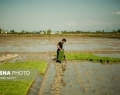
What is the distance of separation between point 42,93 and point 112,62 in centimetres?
950

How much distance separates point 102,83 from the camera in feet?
28.6

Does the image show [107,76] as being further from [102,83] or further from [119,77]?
[102,83]

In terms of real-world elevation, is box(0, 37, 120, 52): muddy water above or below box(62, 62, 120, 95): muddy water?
below

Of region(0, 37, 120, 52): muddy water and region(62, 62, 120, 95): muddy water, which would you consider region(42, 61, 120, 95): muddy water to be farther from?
region(0, 37, 120, 52): muddy water

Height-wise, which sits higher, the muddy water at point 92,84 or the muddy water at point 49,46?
the muddy water at point 92,84

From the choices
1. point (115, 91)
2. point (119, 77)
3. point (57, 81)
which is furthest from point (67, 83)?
point (119, 77)

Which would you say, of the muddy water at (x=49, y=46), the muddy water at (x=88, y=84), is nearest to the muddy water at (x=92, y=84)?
→ the muddy water at (x=88, y=84)

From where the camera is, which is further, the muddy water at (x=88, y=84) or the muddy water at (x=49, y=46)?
the muddy water at (x=49, y=46)

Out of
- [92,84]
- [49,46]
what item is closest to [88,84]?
[92,84]

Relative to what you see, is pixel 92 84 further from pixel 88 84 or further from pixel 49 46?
pixel 49 46

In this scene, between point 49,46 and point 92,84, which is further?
point 49,46

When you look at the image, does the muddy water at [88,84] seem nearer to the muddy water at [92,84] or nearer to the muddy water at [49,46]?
the muddy water at [92,84]

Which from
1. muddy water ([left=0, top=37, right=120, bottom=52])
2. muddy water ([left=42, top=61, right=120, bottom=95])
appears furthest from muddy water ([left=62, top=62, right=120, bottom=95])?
muddy water ([left=0, top=37, right=120, bottom=52])

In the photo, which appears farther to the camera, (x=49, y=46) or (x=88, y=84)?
(x=49, y=46)
